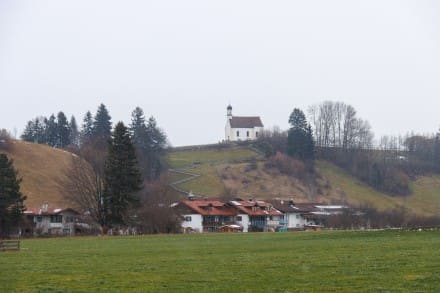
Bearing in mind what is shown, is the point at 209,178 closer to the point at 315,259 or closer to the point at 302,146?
the point at 302,146

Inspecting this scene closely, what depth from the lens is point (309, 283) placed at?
21766 mm

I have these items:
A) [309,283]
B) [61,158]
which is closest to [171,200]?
[61,158]

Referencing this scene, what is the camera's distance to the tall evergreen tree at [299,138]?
17200 centimetres

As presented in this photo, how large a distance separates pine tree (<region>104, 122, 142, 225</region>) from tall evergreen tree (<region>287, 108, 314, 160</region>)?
298 feet

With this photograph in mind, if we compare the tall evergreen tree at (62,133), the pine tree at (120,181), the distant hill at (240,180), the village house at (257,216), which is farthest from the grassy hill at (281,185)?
the pine tree at (120,181)

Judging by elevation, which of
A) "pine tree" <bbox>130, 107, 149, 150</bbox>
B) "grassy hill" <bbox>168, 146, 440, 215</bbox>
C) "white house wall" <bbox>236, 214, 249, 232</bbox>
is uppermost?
"pine tree" <bbox>130, 107, 149, 150</bbox>

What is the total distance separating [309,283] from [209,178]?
13099 centimetres

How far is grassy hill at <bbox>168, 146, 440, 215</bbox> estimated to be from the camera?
149 m

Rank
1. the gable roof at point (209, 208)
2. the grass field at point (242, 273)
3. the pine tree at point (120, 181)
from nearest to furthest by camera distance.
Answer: the grass field at point (242, 273), the pine tree at point (120, 181), the gable roof at point (209, 208)

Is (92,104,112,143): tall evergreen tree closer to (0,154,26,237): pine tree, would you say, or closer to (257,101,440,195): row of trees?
(257,101,440,195): row of trees

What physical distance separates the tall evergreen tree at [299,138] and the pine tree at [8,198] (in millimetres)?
97726

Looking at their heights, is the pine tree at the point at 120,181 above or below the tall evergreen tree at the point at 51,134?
below

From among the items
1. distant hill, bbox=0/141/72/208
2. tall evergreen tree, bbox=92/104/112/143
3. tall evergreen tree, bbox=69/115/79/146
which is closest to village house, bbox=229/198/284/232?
distant hill, bbox=0/141/72/208

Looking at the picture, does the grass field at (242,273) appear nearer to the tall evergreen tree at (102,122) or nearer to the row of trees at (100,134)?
the row of trees at (100,134)
